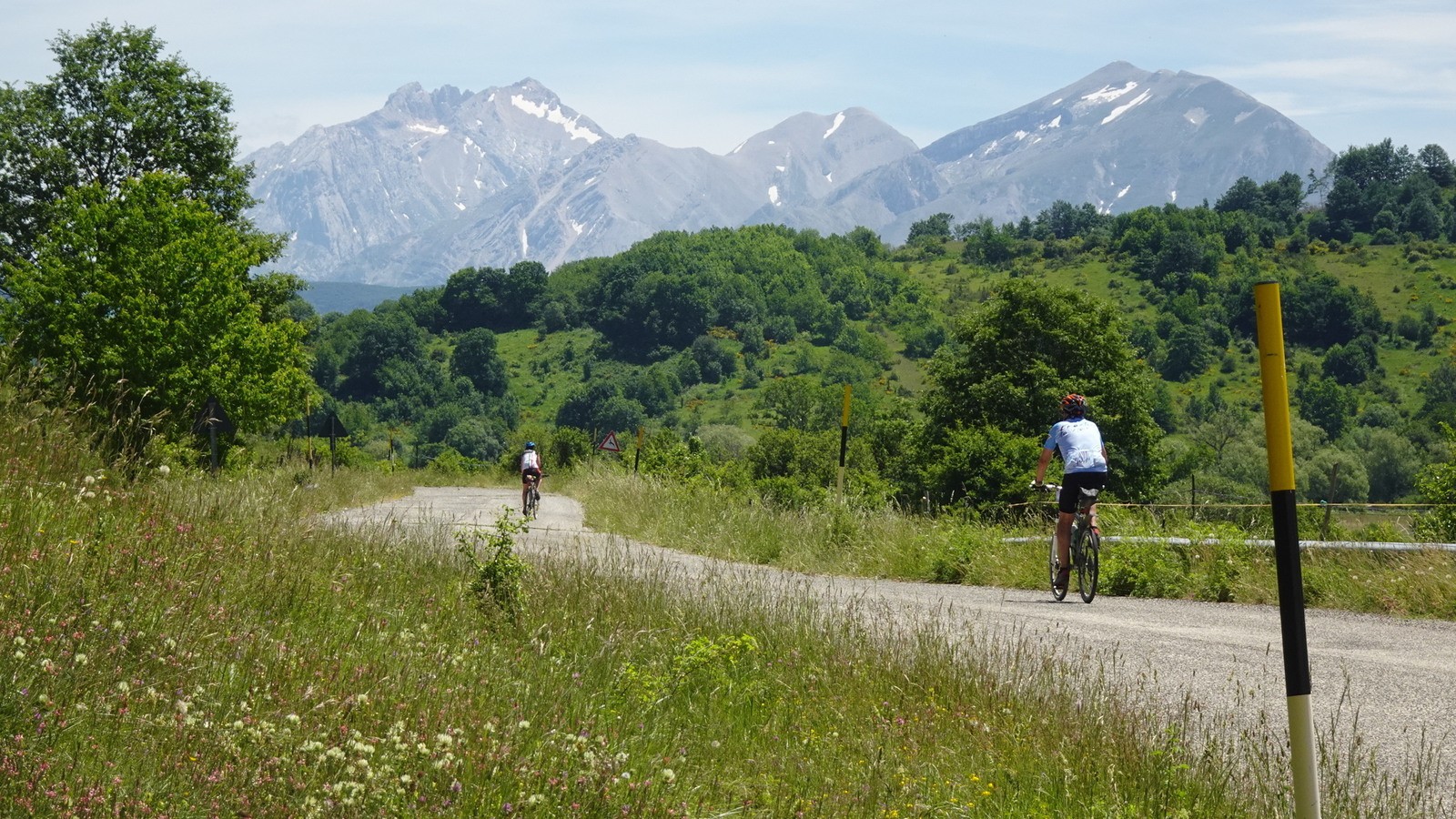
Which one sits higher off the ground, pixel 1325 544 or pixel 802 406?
pixel 802 406

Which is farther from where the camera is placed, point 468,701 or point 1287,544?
point 468,701

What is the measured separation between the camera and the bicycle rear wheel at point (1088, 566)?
38.2 ft

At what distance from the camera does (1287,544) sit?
3172 mm

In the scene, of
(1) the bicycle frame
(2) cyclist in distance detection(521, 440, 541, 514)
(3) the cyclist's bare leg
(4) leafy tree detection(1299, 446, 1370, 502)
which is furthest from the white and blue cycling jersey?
(4) leafy tree detection(1299, 446, 1370, 502)

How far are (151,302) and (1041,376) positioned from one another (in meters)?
29.5

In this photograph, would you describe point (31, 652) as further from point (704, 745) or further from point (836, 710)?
point (836, 710)

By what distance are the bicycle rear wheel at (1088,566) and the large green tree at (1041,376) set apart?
34.2 meters

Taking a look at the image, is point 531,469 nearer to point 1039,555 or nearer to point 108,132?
point 1039,555

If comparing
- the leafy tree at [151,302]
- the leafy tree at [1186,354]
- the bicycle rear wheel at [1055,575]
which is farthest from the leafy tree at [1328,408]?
the bicycle rear wheel at [1055,575]

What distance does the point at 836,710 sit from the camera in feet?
19.6

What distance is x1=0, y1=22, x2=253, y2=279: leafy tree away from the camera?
47438mm

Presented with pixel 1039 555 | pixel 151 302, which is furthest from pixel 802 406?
pixel 1039 555

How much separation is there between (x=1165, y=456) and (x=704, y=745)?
162 ft

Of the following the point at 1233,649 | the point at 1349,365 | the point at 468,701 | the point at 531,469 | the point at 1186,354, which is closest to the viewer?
the point at 468,701
